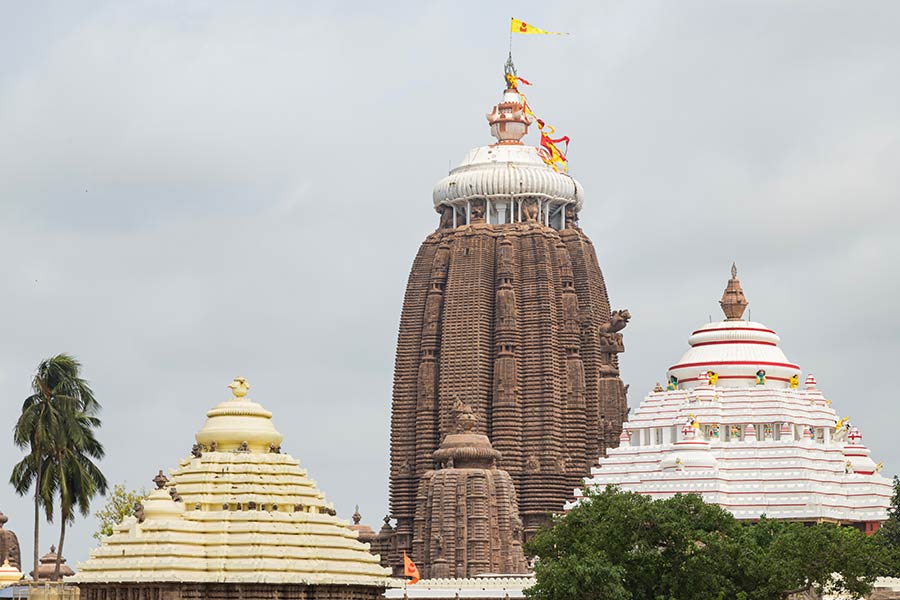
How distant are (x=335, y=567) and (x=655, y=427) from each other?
1828 inches

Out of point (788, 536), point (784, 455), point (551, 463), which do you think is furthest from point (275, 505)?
point (551, 463)

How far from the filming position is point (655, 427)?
110 metres

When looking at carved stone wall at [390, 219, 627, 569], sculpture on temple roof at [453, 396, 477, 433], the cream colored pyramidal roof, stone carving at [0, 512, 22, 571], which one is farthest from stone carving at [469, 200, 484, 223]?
the cream colored pyramidal roof

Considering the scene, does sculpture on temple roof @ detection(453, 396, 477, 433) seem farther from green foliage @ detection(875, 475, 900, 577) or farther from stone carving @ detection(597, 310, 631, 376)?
green foliage @ detection(875, 475, 900, 577)

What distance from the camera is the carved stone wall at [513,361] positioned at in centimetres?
12188

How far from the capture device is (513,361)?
123 metres

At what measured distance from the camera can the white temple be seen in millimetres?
101312

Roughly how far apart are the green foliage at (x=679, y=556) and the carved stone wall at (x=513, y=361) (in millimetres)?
44009

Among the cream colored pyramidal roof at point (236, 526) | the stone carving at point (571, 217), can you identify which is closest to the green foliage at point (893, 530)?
the cream colored pyramidal roof at point (236, 526)

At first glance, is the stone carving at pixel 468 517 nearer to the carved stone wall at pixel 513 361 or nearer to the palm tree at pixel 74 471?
the carved stone wall at pixel 513 361

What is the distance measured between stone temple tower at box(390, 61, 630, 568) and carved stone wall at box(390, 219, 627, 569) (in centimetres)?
8

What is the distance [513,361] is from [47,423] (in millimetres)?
41412

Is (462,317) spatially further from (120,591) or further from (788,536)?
(120,591)

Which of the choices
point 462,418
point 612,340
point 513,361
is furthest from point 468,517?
point 612,340
